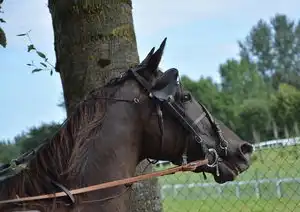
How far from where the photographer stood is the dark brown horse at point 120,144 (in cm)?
260

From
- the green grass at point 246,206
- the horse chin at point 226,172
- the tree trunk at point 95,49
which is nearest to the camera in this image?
the horse chin at point 226,172

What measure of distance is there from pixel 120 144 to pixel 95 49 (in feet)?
4.12

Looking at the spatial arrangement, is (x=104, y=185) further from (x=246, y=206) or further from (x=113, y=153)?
(x=246, y=206)

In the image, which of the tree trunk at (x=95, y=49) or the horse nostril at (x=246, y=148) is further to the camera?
the tree trunk at (x=95, y=49)

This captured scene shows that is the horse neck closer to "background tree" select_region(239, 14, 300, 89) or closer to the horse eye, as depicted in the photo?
the horse eye

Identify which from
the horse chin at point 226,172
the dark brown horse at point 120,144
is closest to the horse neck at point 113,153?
the dark brown horse at point 120,144

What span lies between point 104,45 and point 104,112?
3.76ft

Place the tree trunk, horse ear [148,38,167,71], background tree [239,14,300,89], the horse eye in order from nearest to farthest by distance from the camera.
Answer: horse ear [148,38,167,71], the horse eye, the tree trunk, background tree [239,14,300,89]

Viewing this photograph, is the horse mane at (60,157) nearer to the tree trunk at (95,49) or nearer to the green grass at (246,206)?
the tree trunk at (95,49)

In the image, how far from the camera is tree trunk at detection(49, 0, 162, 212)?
378cm

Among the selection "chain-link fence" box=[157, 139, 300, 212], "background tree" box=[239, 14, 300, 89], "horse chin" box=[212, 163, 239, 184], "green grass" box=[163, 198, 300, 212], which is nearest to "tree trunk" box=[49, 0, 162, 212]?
"horse chin" box=[212, 163, 239, 184]

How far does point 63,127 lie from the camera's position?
8.95 ft

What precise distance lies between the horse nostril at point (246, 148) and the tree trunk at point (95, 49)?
34.3 inches

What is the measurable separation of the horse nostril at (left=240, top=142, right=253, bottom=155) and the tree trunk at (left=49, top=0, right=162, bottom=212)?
871 mm
